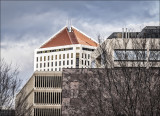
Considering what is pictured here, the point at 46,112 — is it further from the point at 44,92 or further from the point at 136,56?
the point at 136,56

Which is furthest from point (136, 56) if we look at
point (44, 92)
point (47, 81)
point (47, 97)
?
point (47, 97)

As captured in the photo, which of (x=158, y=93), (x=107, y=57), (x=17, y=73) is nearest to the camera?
(x=158, y=93)

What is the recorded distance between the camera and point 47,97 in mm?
175125

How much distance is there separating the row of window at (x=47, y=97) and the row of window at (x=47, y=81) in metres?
2.60

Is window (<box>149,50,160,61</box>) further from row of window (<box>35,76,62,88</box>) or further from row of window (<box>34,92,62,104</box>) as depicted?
row of window (<box>34,92,62,104</box>)

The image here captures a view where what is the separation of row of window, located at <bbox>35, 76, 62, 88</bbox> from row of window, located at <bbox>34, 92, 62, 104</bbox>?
102 inches

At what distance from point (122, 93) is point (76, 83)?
32141 mm

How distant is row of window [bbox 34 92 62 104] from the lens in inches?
6855

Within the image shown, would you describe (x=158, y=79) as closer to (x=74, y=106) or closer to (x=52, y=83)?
(x=74, y=106)

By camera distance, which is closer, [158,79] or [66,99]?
[158,79]

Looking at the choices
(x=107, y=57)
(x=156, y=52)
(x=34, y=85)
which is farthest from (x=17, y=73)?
(x=34, y=85)

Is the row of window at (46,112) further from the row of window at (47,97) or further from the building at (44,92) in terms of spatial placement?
the row of window at (47,97)

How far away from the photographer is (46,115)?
175125mm

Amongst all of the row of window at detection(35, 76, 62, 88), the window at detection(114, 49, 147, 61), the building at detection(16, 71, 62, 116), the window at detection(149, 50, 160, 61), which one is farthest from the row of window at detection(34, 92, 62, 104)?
the window at detection(149, 50, 160, 61)
